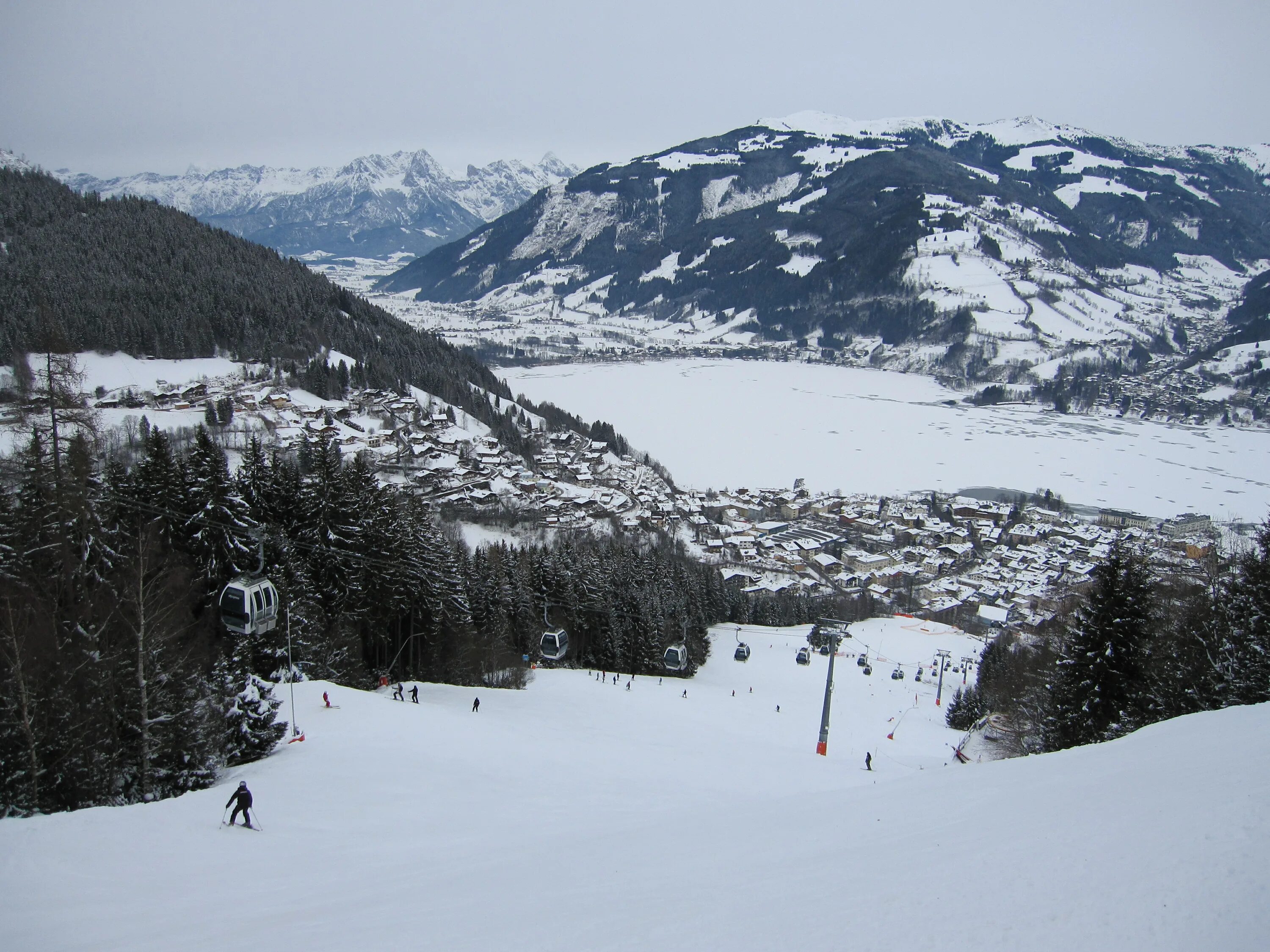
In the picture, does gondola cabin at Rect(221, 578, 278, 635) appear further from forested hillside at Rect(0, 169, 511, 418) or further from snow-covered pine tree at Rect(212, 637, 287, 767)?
forested hillside at Rect(0, 169, 511, 418)

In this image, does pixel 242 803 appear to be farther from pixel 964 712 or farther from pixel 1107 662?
pixel 964 712

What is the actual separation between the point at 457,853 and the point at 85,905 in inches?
170

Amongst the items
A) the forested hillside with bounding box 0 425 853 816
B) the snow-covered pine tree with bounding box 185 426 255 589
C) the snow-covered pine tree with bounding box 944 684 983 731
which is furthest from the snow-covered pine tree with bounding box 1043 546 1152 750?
the snow-covered pine tree with bounding box 185 426 255 589

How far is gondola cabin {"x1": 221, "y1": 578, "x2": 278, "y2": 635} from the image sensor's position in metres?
14.7

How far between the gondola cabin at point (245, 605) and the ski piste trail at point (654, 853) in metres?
2.57

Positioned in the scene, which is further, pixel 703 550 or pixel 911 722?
pixel 703 550

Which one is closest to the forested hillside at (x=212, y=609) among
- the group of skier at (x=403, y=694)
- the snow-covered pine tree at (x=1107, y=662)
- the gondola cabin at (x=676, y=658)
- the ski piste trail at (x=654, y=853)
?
the gondola cabin at (x=676, y=658)

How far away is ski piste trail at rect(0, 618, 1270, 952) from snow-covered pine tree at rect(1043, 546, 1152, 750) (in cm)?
456

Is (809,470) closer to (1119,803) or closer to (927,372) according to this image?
(1119,803)

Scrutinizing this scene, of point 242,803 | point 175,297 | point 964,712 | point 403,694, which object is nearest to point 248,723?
point 242,803

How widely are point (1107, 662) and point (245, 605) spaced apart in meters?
19.4

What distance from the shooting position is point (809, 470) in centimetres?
8675

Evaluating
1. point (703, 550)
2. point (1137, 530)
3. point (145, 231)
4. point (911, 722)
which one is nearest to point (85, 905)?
point (911, 722)

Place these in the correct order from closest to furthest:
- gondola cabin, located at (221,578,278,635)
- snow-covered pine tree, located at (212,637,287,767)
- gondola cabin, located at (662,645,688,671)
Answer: snow-covered pine tree, located at (212,637,287,767), gondola cabin, located at (221,578,278,635), gondola cabin, located at (662,645,688,671)
